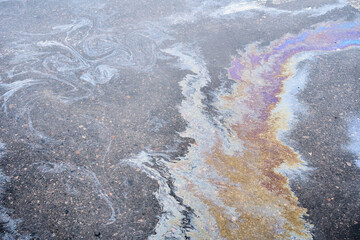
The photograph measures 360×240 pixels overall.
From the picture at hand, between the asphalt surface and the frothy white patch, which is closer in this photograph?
the asphalt surface

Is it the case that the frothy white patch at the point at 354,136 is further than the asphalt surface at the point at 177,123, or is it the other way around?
the frothy white patch at the point at 354,136

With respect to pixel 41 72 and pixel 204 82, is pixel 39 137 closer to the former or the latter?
pixel 41 72

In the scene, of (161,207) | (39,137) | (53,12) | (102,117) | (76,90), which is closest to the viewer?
(161,207)

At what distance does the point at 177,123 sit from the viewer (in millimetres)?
3656

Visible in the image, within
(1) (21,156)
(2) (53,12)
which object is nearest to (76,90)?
(1) (21,156)

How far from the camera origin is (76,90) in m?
4.04

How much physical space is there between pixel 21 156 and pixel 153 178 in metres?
1.47

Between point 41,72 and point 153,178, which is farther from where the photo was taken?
point 41,72

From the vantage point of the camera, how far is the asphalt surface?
2.71 m

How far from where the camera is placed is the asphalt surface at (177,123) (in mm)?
2713

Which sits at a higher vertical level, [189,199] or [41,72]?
[41,72]

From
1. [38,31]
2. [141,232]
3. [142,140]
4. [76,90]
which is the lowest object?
[141,232]

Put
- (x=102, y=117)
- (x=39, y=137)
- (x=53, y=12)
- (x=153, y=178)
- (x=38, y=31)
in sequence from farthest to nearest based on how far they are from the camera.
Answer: (x=53, y=12), (x=38, y=31), (x=102, y=117), (x=39, y=137), (x=153, y=178)

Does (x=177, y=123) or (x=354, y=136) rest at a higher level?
(x=177, y=123)
